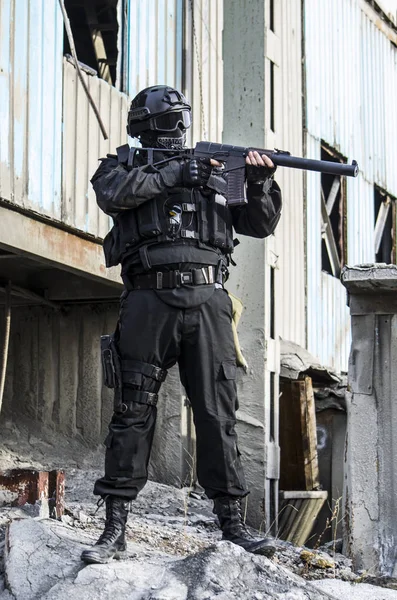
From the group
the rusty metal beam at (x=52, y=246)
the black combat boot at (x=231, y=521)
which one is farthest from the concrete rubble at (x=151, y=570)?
the rusty metal beam at (x=52, y=246)

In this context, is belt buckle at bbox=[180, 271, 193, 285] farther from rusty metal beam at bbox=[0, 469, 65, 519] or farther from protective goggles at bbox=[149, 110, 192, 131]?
rusty metal beam at bbox=[0, 469, 65, 519]

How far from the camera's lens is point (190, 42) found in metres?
7.99

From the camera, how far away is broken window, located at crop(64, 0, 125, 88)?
26.8ft

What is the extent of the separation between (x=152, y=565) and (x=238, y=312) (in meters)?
2.25

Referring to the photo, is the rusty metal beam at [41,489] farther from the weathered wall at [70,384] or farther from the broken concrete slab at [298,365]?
the broken concrete slab at [298,365]

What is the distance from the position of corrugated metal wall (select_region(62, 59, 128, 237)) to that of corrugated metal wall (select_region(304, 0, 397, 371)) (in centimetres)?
400

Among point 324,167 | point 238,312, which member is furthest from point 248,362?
point 324,167

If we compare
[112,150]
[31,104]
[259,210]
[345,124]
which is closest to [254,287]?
[112,150]

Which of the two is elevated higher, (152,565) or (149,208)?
(149,208)

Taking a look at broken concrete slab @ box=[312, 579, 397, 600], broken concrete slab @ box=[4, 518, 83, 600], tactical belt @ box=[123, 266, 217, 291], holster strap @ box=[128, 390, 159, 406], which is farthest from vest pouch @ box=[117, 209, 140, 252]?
broken concrete slab @ box=[312, 579, 397, 600]

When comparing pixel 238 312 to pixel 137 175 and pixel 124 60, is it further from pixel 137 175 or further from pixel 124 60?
pixel 124 60

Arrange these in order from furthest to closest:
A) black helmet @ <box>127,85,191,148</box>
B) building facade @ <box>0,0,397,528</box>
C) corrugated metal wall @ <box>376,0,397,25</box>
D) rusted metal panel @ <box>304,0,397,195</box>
→ corrugated metal wall @ <box>376,0,397,25</box>
rusted metal panel @ <box>304,0,397,195</box>
building facade @ <box>0,0,397,528</box>
black helmet @ <box>127,85,191,148</box>

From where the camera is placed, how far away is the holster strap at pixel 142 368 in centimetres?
445

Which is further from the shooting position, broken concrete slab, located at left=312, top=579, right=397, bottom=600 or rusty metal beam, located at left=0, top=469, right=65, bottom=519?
rusty metal beam, located at left=0, top=469, right=65, bottom=519
